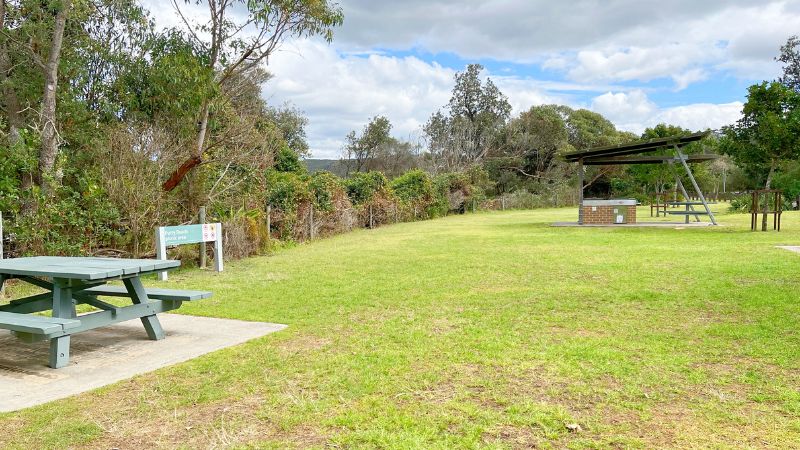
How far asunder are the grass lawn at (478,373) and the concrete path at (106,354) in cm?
24

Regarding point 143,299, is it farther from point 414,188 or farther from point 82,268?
point 414,188

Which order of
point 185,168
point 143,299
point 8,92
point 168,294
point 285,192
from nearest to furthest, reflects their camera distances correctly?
1. point 143,299
2. point 168,294
3. point 8,92
4. point 185,168
5. point 285,192

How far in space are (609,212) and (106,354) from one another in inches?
782

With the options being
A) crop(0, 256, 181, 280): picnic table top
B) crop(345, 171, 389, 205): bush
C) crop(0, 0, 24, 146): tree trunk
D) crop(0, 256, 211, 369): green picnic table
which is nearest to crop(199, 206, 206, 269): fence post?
crop(0, 0, 24, 146): tree trunk

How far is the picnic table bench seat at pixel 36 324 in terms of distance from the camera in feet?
13.9

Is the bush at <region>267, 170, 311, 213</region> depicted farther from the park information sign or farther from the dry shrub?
the park information sign

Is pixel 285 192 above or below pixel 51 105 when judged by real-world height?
below

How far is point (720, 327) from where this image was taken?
5547 mm

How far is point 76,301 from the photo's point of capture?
235 inches

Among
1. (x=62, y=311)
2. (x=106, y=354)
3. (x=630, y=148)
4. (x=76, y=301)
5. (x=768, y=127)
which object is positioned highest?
(x=768, y=127)

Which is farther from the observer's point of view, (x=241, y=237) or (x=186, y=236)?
(x=241, y=237)

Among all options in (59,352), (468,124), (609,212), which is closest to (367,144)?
(468,124)

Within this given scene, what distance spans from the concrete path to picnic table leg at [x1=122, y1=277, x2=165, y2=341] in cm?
8

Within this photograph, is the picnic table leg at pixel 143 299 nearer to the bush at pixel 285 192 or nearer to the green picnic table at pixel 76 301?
the green picnic table at pixel 76 301
